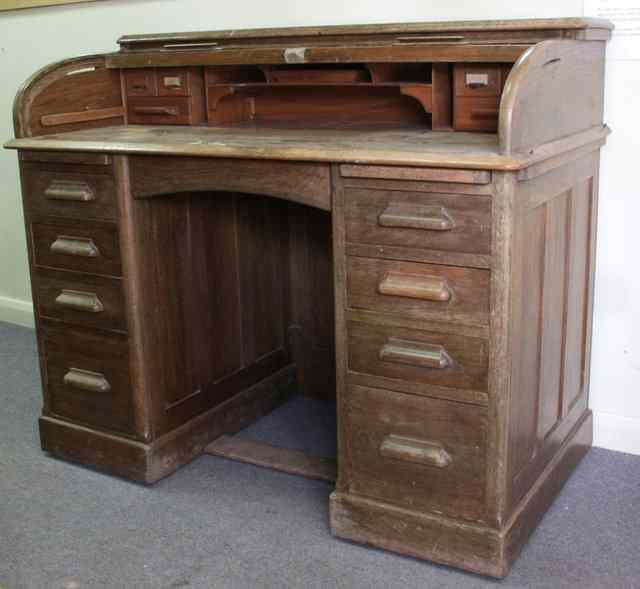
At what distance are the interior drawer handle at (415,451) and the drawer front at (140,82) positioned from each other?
138cm

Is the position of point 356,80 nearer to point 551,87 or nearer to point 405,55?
point 405,55

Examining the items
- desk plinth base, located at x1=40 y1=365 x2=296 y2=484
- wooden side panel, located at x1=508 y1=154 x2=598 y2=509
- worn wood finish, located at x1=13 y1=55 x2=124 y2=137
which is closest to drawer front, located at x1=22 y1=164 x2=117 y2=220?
worn wood finish, located at x1=13 y1=55 x2=124 y2=137

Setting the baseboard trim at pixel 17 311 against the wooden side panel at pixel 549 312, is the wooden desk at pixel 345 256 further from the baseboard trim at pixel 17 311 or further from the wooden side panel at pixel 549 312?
the baseboard trim at pixel 17 311

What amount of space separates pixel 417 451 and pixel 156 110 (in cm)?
140

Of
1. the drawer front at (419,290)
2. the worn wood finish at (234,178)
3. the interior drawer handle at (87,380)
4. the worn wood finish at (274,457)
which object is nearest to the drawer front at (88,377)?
the interior drawer handle at (87,380)

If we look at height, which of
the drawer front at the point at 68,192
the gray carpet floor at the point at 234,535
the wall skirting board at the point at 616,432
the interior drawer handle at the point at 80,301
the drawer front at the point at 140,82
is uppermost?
the drawer front at the point at 140,82

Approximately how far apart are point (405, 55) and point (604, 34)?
0.52m

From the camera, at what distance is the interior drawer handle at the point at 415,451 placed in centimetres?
206

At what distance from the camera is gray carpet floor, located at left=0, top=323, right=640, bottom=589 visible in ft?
6.93

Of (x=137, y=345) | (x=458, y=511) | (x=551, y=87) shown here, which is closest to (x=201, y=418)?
(x=137, y=345)

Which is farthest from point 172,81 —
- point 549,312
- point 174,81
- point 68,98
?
point 549,312

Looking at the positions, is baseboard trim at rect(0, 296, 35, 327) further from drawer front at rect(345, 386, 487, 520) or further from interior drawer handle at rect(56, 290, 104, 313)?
drawer front at rect(345, 386, 487, 520)

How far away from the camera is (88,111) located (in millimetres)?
2762

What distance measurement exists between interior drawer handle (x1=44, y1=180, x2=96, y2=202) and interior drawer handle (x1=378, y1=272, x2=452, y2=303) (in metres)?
0.93
